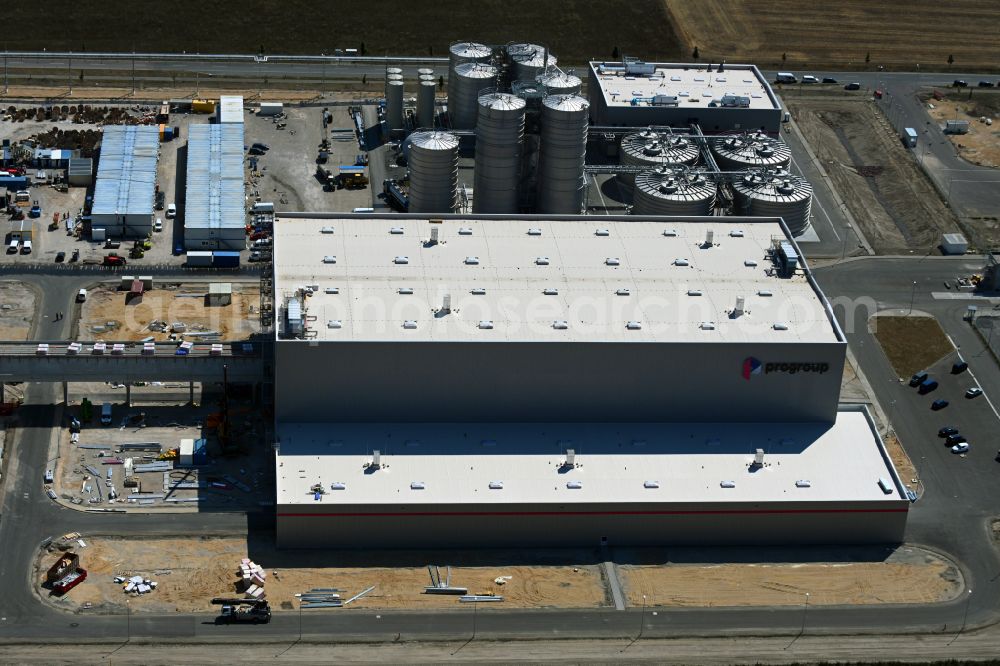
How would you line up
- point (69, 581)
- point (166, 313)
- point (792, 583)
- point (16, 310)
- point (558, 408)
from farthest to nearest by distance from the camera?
point (166, 313) < point (16, 310) < point (558, 408) < point (792, 583) < point (69, 581)

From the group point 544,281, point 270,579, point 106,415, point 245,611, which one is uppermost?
point 544,281

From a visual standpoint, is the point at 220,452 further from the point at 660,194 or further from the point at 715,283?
the point at 660,194

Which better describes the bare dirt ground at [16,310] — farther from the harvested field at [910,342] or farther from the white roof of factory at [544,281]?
the harvested field at [910,342]

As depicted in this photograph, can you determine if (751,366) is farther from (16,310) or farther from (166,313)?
(16,310)

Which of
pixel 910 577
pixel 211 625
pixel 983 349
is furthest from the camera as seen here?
pixel 983 349

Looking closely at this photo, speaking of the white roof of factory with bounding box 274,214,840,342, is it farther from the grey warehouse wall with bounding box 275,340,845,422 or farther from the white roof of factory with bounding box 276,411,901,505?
the white roof of factory with bounding box 276,411,901,505

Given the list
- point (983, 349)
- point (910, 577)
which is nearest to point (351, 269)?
point (910, 577)

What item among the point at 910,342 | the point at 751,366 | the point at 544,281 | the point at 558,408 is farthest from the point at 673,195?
the point at 558,408
